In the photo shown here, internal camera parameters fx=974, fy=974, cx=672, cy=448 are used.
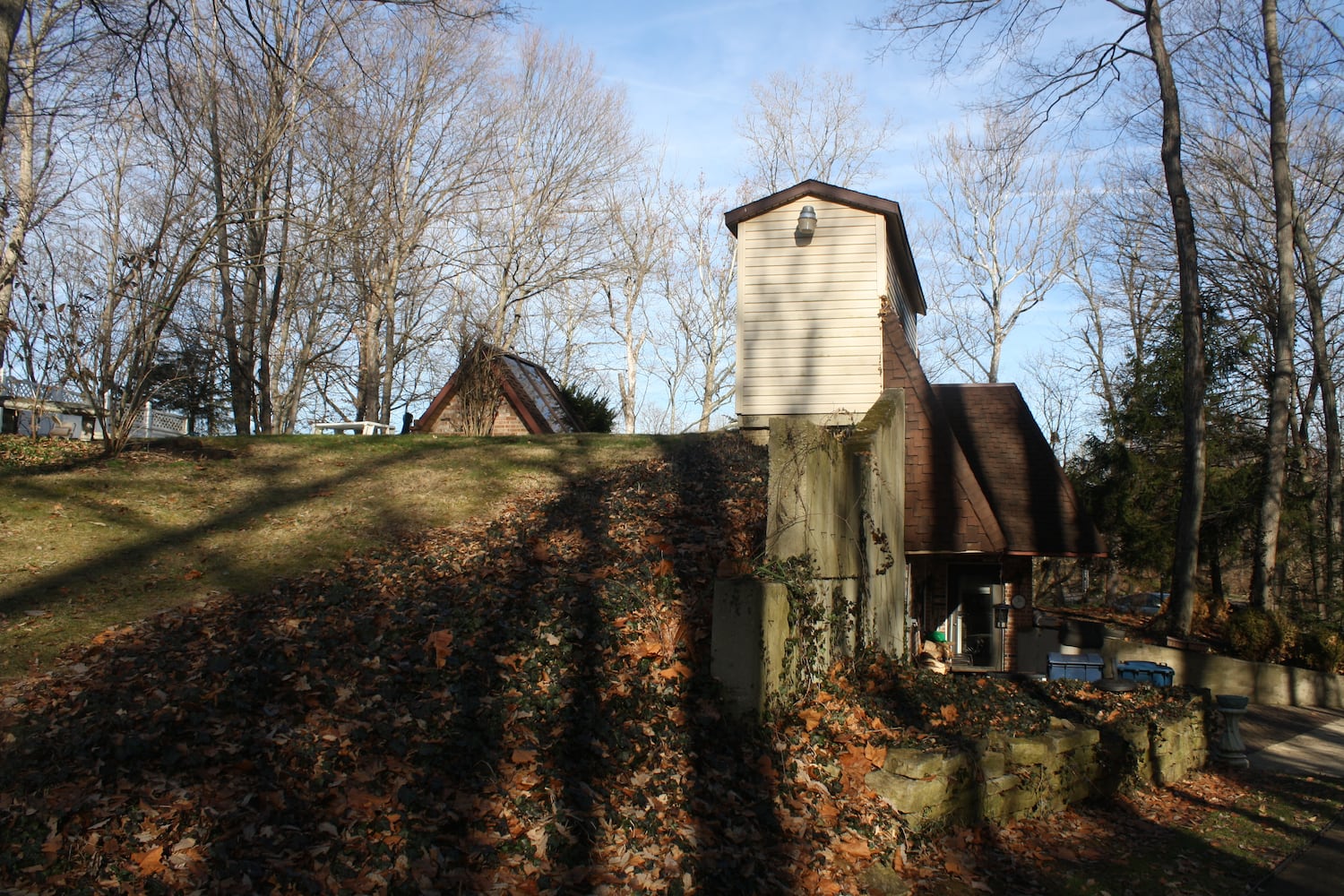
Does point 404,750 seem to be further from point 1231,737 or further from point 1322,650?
point 1322,650

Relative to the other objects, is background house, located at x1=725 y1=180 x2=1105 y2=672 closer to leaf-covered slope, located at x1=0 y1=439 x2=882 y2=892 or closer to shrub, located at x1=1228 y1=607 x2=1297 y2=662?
shrub, located at x1=1228 y1=607 x2=1297 y2=662

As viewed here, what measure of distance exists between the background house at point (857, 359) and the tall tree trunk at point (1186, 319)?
97.2 inches

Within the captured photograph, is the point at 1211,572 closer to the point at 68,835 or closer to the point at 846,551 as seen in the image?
the point at 846,551

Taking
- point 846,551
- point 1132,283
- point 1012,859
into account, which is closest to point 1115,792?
point 1012,859

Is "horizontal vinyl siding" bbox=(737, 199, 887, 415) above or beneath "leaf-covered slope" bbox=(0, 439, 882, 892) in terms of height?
above

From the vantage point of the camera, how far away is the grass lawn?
7191mm

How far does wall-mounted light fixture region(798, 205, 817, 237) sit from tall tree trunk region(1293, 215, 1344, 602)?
1214cm

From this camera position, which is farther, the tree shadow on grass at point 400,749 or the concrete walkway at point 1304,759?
the concrete walkway at point 1304,759

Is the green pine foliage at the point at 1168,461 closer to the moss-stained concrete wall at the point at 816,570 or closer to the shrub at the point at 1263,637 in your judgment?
the shrub at the point at 1263,637

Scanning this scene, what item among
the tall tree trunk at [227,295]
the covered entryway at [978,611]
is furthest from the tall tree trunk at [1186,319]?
the tall tree trunk at [227,295]

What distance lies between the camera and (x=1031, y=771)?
712cm

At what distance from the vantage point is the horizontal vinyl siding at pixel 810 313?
13156 millimetres

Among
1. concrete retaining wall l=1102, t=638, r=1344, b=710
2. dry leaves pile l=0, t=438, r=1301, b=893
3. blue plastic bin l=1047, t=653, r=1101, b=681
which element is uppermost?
dry leaves pile l=0, t=438, r=1301, b=893

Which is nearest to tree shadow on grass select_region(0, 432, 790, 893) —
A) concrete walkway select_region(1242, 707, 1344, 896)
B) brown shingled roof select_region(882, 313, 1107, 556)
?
concrete walkway select_region(1242, 707, 1344, 896)
